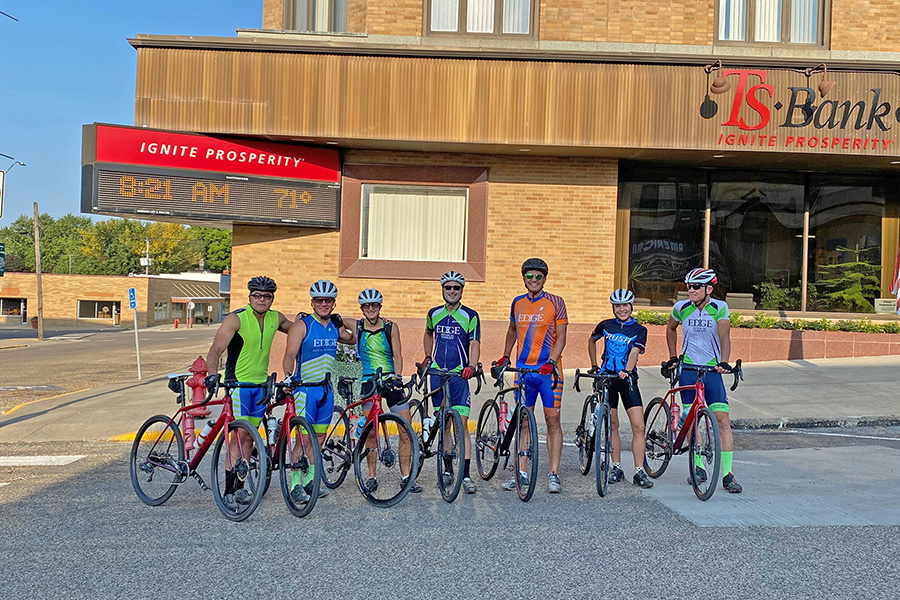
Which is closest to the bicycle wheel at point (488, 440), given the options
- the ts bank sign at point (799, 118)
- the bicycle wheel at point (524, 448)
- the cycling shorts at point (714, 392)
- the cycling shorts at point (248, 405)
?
the bicycle wheel at point (524, 448)

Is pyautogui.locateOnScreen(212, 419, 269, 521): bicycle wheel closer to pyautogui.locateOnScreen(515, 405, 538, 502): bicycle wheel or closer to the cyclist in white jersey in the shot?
pyautogui.locateOnScreen(515, 405, 538, 502): bicycle wheel

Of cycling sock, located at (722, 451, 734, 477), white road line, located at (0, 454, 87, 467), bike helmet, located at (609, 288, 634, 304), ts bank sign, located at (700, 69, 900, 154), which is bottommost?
white road line, located at (0, 454, 87, 467)

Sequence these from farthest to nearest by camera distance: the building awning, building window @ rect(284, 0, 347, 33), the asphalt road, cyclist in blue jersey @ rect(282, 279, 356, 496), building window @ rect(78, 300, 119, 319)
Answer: the building awning < building window @ rect(78, 300, 119, 319) < building window @ rect(284, 0, 347, 33) < cyclist in blue jersey @ rect(282, 279, 356, 496) < the asphalt road

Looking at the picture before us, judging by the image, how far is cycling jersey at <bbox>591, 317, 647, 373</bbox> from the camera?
791 cm

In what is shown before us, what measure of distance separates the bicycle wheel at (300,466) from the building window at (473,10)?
1171 centimetres

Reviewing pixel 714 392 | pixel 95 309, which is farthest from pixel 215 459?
pixel 95 309

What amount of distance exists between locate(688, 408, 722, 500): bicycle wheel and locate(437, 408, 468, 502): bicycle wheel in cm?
196

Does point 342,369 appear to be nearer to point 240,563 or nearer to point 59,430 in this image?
point 240,563

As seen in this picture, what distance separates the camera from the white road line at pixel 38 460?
9.35 meters

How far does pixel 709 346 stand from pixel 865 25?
11.9 meters

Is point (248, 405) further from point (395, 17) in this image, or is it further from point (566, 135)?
point (395, 17)

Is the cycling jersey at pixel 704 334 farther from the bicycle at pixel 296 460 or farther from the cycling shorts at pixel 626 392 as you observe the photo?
the bicycle at pixel 296 460

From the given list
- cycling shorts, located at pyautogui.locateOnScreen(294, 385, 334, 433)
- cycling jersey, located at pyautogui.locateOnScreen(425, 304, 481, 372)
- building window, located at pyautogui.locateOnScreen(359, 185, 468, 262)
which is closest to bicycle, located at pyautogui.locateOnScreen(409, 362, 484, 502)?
cycling jersey, located at pyautogui.locateOnScreen(425, 304, 481, 372)

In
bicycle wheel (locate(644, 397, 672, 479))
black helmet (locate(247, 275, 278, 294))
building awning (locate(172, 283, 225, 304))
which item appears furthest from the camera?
building awning (locate(172, 283, 225, 304))
